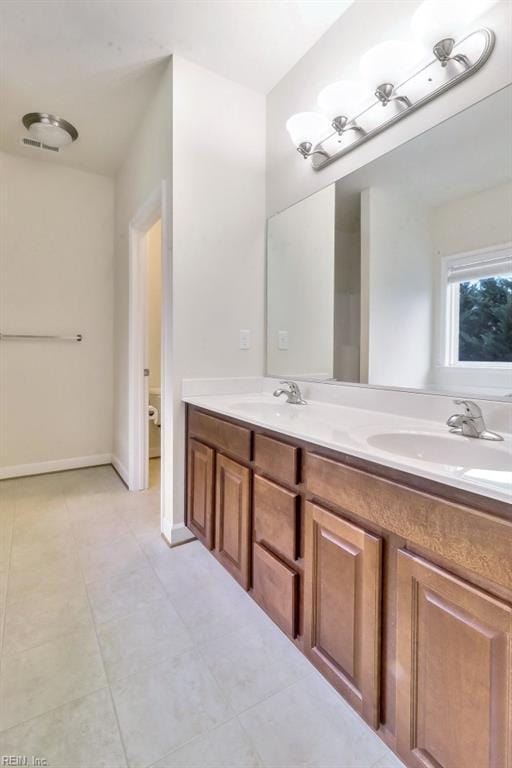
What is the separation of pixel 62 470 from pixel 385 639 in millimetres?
3022

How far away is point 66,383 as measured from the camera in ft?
10.4

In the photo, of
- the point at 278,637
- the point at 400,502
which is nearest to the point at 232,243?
the point at 400,502

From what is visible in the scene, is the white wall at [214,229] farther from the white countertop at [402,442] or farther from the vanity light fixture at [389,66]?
the vanity light fixture at [389,66]

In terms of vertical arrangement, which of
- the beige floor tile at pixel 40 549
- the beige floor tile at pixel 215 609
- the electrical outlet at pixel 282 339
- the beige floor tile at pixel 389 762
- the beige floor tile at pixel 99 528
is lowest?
the beige floor tile at pixel 389 762

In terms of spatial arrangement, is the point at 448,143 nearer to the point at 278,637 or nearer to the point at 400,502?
the point at 400,502

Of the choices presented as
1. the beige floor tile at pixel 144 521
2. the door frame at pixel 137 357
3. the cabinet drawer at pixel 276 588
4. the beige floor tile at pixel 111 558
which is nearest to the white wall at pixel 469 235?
the cabinet drawer at pixel 276 588

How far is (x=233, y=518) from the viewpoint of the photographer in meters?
1.53

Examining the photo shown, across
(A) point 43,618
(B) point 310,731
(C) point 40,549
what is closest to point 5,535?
(C) point 40,549

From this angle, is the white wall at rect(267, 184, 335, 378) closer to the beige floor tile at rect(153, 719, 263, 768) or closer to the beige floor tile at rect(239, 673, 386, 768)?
the beige floor tile at rect(239, 673, 386, 768)

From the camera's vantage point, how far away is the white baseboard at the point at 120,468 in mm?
2852

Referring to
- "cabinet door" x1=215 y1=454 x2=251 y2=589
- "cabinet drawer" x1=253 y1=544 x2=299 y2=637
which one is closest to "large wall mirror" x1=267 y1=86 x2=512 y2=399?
"cabinet door" x1=215 y1=454 x2=251 y2=589

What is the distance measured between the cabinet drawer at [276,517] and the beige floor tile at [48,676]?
0.66 metres

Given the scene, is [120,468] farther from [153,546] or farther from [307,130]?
[307,130]

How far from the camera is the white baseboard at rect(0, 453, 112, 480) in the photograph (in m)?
2.96
